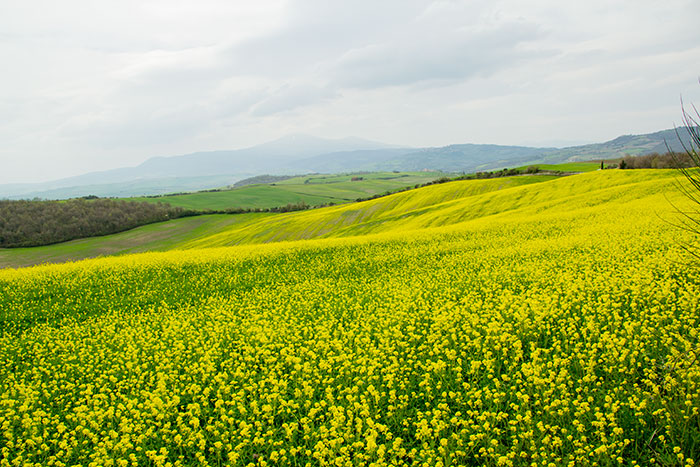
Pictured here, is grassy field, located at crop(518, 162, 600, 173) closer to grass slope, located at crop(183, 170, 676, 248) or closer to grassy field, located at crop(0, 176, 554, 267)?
grassy field, located at crop(0, 176, 554, 267)

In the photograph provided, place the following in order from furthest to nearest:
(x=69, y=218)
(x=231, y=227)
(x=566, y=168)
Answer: (x=69, y=218) < (x=231, y=227) < (x=566, y=168)

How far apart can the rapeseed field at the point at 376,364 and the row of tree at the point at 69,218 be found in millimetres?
92628

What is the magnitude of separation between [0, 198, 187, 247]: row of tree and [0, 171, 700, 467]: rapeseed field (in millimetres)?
92628

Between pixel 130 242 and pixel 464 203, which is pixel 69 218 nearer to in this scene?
pixel 130 242

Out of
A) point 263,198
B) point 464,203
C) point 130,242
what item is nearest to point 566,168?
point 464,203

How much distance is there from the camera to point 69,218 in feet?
334

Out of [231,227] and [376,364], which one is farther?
[231,227]

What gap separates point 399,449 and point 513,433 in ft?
6.81

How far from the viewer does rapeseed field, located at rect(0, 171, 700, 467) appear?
6.80m

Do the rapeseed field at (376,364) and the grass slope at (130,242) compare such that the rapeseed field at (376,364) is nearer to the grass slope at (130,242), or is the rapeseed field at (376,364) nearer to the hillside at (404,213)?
the hillside at (404,213)

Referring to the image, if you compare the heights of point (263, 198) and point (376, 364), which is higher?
point (263, 198)

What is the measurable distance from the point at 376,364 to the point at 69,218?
119556mm

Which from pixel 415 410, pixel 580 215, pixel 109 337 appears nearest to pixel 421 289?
pixel 415 410

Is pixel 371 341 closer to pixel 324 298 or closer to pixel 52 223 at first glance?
pixel 324 298
